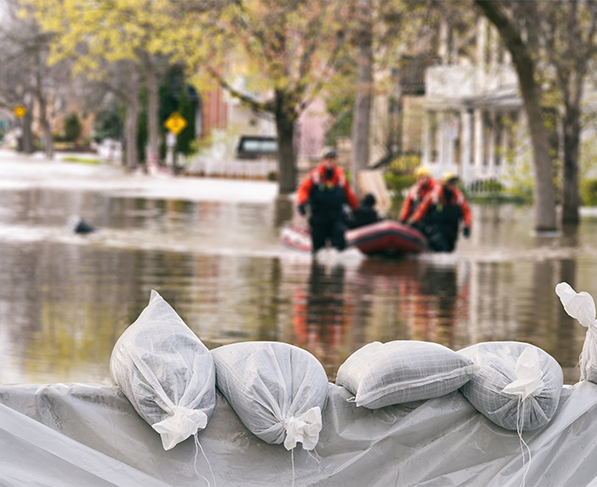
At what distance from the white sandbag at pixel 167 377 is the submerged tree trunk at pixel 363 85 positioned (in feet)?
59.0

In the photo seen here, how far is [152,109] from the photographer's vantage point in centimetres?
5269

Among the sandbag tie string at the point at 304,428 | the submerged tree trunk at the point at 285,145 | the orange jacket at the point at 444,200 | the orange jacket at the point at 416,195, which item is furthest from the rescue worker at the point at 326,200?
the submerged tree trunk at the point at 285,145

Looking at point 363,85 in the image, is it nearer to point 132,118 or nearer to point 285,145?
point 285,145

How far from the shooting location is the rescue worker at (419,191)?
1569 cm

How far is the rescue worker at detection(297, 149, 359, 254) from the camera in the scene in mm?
14991

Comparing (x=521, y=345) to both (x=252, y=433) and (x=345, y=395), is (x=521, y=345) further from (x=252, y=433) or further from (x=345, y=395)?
(x=252, y=433)

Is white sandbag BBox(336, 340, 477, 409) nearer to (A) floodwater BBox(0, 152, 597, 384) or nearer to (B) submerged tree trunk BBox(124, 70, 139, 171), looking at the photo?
(A) floodwater BBox(0, 152, 597, 384)

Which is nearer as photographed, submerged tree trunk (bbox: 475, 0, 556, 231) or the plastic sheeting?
the plastic sheeting

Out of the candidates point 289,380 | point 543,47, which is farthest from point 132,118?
point 289,380

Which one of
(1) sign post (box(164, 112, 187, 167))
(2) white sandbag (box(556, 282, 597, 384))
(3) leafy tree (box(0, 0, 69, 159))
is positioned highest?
(3) leafy tree (box(0, 0, 69, 159))

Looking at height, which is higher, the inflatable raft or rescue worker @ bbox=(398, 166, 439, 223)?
rescue worker @ bbox=(398, 166, 439, 223)

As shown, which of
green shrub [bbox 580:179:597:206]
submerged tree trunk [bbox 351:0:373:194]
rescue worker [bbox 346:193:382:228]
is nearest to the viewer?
rescue worker [bbox 346:193:382:228]

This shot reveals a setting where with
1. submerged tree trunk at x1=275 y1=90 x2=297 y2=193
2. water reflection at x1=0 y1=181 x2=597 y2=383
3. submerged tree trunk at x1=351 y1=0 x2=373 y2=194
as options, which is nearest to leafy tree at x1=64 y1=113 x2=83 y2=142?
submerged tree trunk at x1=275 y1=90 x2=297 y2=193

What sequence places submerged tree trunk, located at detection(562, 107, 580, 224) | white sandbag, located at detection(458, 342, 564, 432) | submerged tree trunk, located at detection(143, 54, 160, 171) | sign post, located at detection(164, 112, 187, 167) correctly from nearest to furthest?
white sandbag, located at detection(458, 342, 564, 432) < submerged tree trunk, located at detection(562, 107, 580, 224) < sign post, located at detection(164, 112, 187, 167) < submerged tree trunk, located at detection(143, 54, 160, 171)
